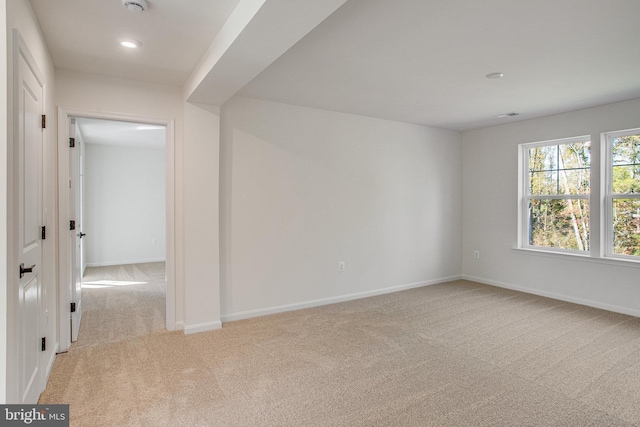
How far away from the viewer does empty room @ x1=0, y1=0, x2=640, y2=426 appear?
211cm

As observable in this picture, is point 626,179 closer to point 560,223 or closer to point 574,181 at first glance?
point 574,181

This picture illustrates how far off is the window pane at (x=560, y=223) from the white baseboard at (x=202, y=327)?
14.3ft

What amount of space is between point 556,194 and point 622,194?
0.73 metres

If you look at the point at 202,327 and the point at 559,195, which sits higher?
the point at 559,195

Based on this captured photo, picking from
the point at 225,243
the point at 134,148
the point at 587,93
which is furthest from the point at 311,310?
the point at 134,148

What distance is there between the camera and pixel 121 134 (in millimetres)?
5988

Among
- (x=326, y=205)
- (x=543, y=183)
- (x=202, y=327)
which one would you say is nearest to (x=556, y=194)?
(x=543, y=183)

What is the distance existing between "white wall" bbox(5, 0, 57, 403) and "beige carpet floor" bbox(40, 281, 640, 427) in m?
0.51

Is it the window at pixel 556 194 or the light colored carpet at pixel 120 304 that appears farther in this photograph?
the window at pixel 556 194

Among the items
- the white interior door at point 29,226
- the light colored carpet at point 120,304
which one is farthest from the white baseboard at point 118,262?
the white interior door at point 29,226

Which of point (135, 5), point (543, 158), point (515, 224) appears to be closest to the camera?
point (135, 5)

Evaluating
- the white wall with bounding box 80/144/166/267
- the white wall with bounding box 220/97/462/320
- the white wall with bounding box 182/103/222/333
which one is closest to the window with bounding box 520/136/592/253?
the white wall with bounding box 220/97/462/320

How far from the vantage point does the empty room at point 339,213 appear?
2109mm

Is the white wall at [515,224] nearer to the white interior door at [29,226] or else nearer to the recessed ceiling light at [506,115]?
the recessed ceiling light at [506,115]
